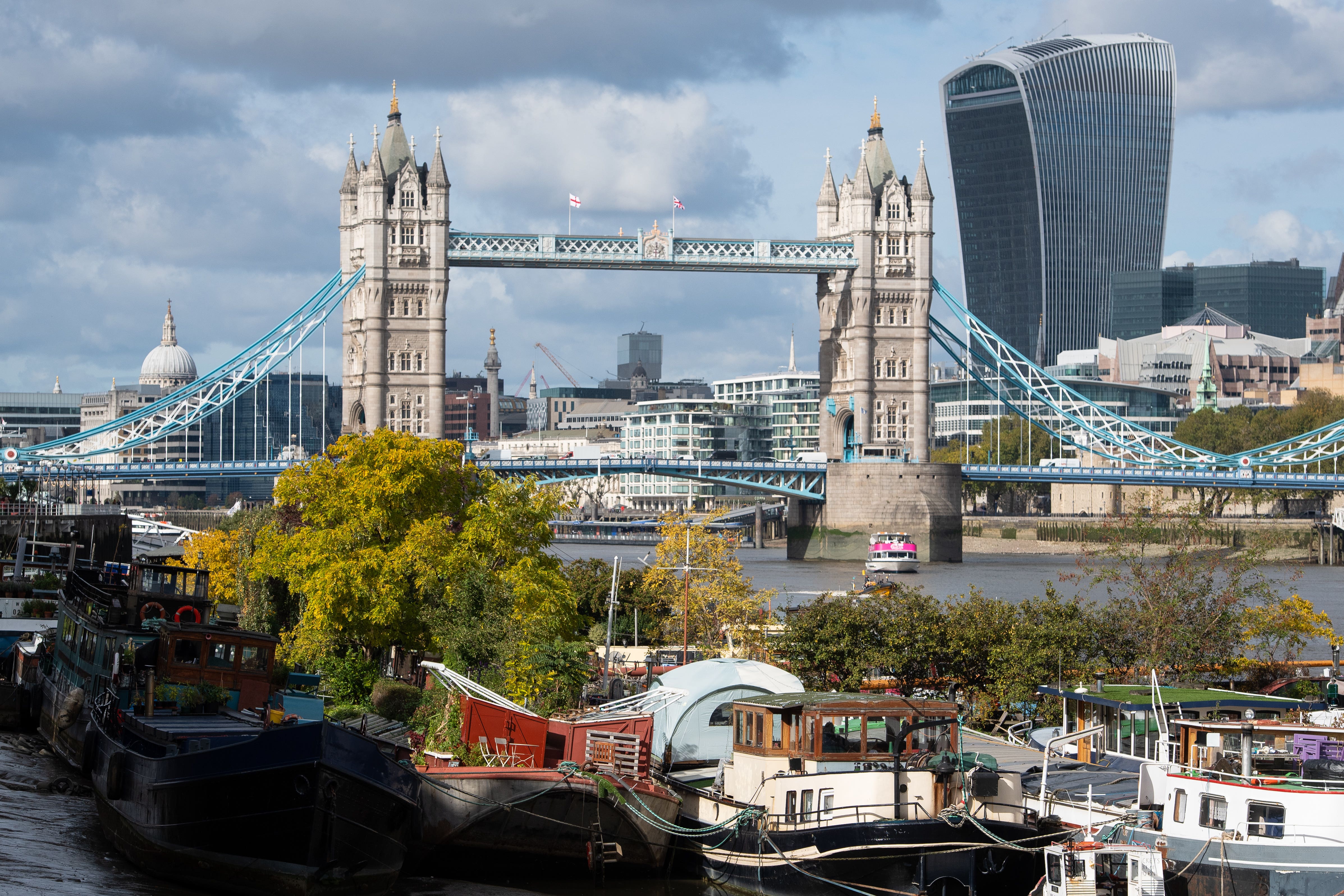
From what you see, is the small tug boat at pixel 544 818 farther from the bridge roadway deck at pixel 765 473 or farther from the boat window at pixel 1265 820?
the bridge roadway deck at pixel 765 473

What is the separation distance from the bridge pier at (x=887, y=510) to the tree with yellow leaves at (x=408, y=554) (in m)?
65.5

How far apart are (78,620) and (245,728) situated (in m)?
7.23

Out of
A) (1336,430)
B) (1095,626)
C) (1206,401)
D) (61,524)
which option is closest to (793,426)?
(1206,401)

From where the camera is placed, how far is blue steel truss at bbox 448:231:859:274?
105m

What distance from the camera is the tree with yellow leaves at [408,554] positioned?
1209 inches

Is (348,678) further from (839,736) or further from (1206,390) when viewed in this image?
(1206,390)

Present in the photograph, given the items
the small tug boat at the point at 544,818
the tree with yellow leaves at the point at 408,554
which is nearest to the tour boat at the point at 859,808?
the small tug boat at the point at 544,818

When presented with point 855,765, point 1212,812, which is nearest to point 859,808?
point 855,765

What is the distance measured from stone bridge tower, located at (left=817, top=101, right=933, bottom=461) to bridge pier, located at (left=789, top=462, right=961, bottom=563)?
1124 centimetres

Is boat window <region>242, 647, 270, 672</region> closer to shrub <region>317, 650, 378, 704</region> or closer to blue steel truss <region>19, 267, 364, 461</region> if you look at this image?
shrub <region>317, 650, 378, 704</region>

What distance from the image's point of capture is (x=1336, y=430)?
113938 mm

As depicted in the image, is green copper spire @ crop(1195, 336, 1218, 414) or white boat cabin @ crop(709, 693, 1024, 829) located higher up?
green copper spire @ crop(1195, 336, 1218, 414)

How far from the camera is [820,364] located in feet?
364

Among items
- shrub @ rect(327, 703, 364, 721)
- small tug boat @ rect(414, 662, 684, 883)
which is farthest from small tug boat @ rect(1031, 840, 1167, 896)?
shrub @ rect(327, 703, 364, 721)
